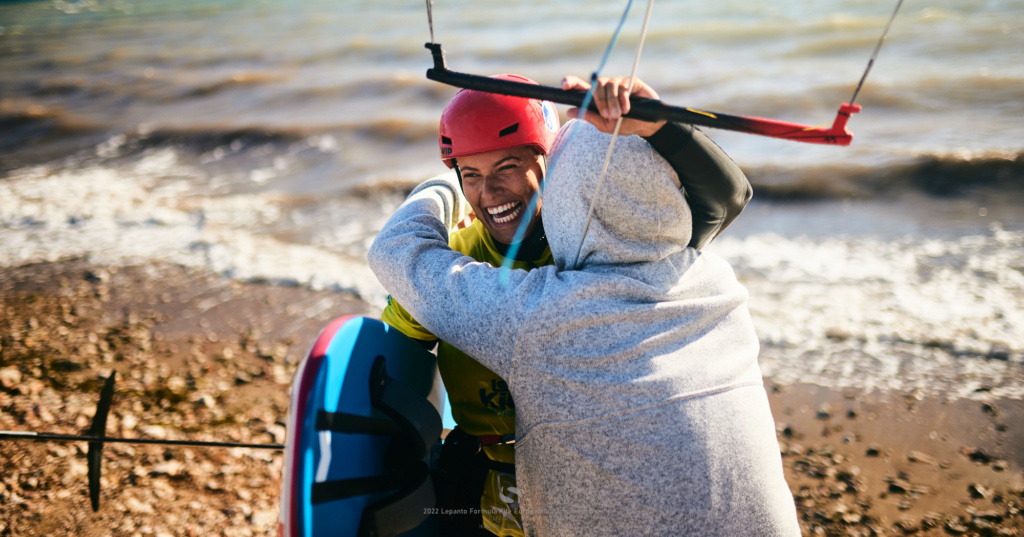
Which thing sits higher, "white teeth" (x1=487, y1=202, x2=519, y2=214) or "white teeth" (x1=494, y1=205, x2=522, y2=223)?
"white teeth" (x1=487, y1=202, x2=519, y2=214)

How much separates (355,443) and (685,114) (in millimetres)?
1268

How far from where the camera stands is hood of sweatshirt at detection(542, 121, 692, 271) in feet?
5.93

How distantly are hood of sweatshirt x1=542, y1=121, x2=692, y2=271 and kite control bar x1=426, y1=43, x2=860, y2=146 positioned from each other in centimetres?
14

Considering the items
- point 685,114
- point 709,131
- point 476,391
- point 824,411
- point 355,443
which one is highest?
point 685,114

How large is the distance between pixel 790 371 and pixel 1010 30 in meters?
13.8

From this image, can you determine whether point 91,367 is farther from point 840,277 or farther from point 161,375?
point 840,277

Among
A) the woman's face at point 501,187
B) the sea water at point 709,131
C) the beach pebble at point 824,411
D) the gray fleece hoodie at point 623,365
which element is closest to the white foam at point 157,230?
the sea water at point 709,131

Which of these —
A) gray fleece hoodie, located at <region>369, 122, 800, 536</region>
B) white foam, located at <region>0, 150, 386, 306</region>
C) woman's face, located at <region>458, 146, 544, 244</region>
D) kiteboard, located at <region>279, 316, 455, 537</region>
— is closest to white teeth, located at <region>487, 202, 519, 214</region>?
woman's face, located at <region>458, 146, 544, 244</region>

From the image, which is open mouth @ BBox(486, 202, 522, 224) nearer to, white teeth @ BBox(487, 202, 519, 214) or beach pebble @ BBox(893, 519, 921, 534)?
white teeth @ BBox(487, 202, 519, 214)

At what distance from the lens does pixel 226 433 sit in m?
3.93

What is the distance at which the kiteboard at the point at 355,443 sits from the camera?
1623 millimetres

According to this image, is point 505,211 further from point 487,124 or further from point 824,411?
point 824,411

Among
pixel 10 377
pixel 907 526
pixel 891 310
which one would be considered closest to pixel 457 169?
pixel 907 526

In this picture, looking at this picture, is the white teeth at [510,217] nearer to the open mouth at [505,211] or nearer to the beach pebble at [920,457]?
the open mouth at [505,211]
